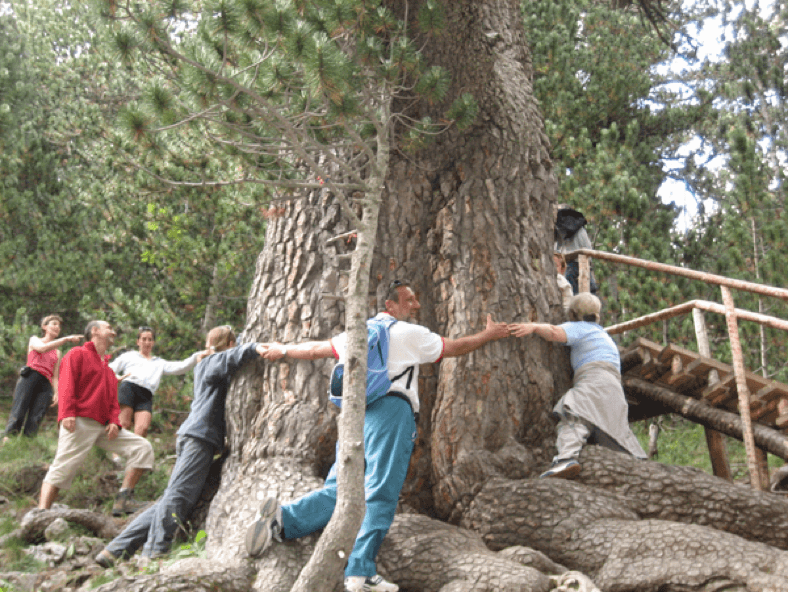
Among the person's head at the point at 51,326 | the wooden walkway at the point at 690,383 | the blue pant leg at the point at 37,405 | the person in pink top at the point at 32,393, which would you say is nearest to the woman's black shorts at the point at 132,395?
the person's head at the point at 51,326

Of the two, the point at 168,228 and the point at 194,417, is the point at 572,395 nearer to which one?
the point at 194,417

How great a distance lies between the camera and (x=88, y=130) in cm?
1042

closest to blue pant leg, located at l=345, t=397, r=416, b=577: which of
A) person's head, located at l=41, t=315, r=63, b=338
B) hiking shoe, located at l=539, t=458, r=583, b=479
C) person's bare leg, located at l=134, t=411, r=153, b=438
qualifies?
hiking shoe, located at l=539, t=458, r=583, b=479

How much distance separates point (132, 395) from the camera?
682cm

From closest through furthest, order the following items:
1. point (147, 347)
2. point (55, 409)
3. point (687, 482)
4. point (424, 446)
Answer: point (687, 482), point (424, 446), point (147, 347), point (55, 409)

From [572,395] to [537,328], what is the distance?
1.65 ft

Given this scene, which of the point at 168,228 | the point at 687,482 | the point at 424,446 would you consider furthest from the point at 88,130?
the point at 687,482

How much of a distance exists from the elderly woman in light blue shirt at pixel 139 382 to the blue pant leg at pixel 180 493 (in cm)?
200

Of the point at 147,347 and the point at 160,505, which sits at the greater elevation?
the point at 147,347

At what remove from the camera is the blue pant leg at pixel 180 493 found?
4.36 m

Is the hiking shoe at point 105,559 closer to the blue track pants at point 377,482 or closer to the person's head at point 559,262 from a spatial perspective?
the blue track pants at point 377,482

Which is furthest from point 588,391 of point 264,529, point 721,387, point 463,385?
point 264,529

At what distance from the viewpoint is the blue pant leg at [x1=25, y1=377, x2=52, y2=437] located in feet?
25.4

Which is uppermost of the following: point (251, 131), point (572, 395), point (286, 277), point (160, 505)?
point (251, 131)
